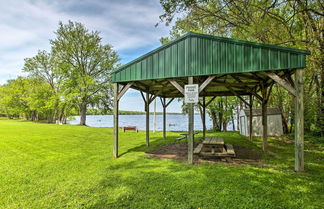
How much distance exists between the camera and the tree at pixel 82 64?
930 inches

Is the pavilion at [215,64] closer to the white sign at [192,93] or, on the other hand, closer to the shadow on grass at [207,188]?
the white sign at [192,93]

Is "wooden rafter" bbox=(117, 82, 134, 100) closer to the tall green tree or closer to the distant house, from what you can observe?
the tall green tree

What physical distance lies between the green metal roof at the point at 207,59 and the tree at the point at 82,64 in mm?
18064

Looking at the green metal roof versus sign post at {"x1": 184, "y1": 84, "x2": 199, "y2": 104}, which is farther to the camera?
sign post at {"x1": 184, "y1": 84, "x2": 199, "y2": 104}

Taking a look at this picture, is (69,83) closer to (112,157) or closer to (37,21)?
(37,21)

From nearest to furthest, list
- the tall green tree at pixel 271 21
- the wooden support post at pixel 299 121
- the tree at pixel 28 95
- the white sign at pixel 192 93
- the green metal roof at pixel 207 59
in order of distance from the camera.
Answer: the wooden support post at pixel 299 121
the green metal roof at pixel 207 59
the white sign at pixel 192 93
the tall green tree at pixel 271 21
the tree at pixel 28 95

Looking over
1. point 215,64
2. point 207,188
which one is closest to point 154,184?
point 207,188

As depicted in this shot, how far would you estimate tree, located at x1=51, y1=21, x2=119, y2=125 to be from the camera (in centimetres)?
2362

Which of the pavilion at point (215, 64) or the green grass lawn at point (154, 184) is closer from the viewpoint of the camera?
the green grass lawn at point (154, 184)

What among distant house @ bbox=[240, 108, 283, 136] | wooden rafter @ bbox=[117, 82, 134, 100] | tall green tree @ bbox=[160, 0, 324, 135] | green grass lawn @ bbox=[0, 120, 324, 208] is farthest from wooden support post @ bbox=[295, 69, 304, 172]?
distant house @ bbox=[240, 108, 283, 136]

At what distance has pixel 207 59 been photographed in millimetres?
6102

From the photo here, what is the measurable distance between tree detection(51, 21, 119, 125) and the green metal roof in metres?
18.1

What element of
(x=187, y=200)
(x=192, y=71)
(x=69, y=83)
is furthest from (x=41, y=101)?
(x=187, y=200)

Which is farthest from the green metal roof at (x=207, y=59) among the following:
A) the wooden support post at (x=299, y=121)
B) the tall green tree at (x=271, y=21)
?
the tall green tree at (x=271, y=21)
